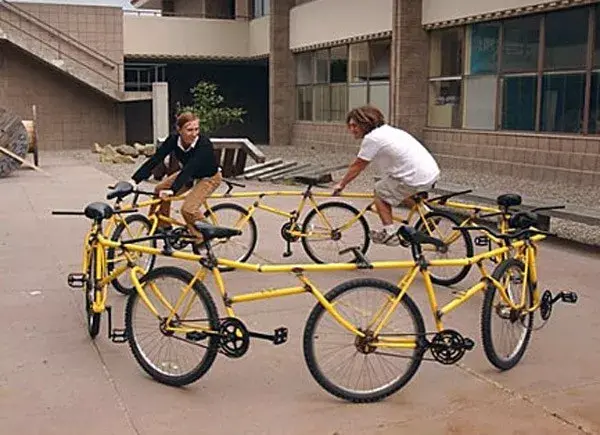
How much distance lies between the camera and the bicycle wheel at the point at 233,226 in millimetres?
7531

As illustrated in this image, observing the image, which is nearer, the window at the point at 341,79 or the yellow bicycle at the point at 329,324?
the yellow bicycle at the point at 329,324

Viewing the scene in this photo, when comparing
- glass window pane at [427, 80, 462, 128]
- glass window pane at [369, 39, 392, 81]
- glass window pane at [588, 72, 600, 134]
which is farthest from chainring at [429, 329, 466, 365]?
glass window pane at [369, 39, 392, 81]

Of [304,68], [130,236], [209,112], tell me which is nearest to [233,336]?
[130,236]

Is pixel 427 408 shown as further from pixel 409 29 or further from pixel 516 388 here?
pixel 409 29

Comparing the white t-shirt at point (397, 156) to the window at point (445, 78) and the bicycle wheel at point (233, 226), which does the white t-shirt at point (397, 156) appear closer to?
the bicycle wheel at point (233, 226)

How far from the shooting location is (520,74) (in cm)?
1569

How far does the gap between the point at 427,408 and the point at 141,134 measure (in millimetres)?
26174

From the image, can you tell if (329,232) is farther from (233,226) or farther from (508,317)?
(508,317)

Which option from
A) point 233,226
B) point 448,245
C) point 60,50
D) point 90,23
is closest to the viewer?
point 448,245

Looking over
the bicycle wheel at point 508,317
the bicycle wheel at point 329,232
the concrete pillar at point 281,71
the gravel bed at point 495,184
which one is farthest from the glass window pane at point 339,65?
the bicycle wheel at point 508,317

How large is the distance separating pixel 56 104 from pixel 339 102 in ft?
32.8

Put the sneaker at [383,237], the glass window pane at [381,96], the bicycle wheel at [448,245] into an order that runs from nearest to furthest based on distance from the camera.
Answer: the bicycle wheel at [448,245]
the sneaker at [383,237]
the glass window pane at [381,96]

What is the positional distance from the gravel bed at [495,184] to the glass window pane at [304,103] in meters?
2.17

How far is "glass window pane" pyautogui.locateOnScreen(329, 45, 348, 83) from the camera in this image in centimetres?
2292
